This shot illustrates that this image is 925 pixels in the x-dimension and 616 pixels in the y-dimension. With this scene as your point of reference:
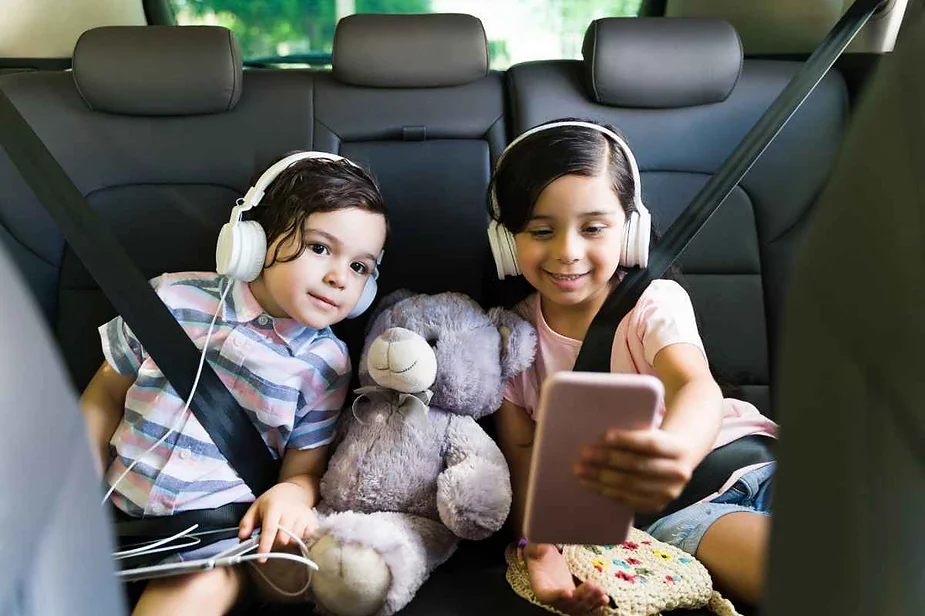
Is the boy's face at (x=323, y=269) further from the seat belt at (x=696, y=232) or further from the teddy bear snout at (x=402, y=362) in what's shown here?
the seat belt at (x=696, y=232)

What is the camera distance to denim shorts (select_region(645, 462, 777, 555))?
113cm

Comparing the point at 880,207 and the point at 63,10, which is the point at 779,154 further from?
the point at 63,10

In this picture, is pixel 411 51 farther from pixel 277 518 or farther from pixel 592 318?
pixel 277 518

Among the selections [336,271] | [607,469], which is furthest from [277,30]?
[607,469]

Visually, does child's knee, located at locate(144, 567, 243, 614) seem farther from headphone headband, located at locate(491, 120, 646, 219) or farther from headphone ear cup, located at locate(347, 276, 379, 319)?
headphone headband, located at locate(491, 120, 646, 219)

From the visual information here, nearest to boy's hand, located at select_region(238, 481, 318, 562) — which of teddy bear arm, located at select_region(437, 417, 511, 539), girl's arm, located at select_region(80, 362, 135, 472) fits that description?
teddy bear arm, located at select_region(437, 417, 511, 539)

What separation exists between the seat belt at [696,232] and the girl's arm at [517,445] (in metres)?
0.14

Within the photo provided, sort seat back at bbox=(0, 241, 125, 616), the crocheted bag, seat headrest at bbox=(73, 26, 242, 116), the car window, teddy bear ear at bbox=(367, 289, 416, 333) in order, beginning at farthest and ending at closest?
1. the car window
2. seat headrest at bbox=(73, 26, 242, 116)
3. teddy bear ear at bbox=(367, 289, 416, 333)
4. the crocheted bag
5. seat back at bbox=(0, 241, 125, 616)

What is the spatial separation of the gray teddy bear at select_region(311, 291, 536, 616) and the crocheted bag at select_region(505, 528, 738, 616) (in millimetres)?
137

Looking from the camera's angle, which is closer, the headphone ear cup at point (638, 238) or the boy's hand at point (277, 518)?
the boy's hand at point (277, 518)

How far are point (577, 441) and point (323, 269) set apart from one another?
0.59 metres

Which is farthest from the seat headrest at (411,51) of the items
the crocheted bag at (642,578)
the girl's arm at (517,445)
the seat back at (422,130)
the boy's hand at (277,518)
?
the crocheted bag at (642,578)

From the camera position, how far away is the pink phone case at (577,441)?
73 centimetres

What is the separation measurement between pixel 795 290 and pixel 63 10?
1969mm
